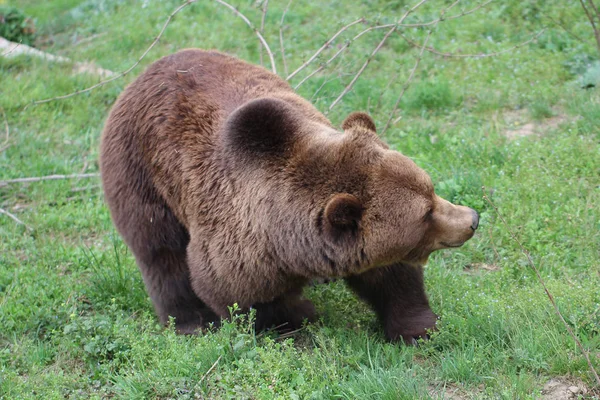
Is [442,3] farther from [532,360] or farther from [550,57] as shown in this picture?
[532,360]

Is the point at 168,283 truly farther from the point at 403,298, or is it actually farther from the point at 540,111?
the point at 540,111

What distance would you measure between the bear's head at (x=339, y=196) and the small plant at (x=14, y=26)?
7.19 m

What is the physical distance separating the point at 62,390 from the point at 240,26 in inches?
273

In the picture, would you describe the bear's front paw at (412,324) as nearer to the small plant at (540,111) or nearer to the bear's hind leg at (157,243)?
the bear's hind leg at (157,243)

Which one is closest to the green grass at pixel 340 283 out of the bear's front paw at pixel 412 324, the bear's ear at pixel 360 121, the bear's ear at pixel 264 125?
the bear's front paw at pixel 412 324

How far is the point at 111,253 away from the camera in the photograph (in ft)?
22.2

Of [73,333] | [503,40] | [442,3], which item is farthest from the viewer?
[442,3]

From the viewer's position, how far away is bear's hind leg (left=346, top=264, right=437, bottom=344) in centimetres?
493


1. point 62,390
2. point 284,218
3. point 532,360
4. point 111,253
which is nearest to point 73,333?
point 62,390

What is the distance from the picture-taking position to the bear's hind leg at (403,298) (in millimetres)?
4930

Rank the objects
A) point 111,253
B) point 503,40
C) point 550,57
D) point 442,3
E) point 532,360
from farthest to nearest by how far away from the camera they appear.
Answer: point 442,3 → point 503,40 → point 550,57 → point 111,253 → point 532,360

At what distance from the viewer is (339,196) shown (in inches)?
168

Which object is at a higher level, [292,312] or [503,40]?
[503,40]

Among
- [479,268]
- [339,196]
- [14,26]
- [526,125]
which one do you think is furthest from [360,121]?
[14,26]
